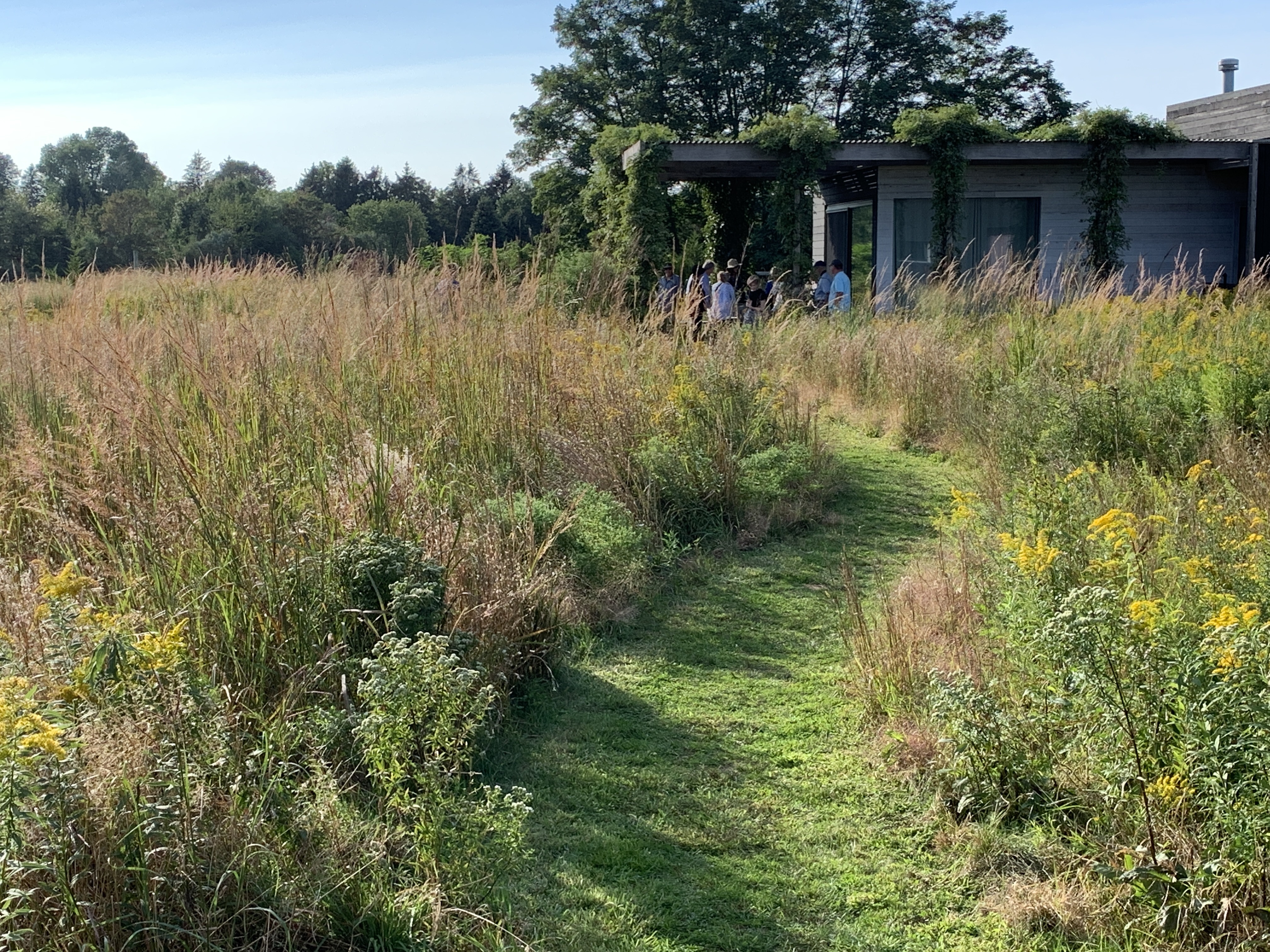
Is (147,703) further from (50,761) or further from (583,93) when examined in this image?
(583,93)

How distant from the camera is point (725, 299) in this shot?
1208cm

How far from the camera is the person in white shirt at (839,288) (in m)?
14.2

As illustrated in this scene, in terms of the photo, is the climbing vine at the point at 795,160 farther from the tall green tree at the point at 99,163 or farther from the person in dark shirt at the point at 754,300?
the tall green tree at the point at 99,163

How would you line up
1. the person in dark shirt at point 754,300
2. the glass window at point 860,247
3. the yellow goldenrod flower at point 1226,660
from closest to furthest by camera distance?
the yellow goldenrod flower at point 1226,660 → the person in dark shirt at point 754,300 → the glass window at point 860,247

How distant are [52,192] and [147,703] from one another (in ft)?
191

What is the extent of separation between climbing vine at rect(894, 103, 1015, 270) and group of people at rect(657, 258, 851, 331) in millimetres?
2209

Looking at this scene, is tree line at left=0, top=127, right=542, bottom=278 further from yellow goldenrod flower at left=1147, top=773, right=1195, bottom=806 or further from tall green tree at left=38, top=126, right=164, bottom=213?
tall green tree at left=38, top=126, right=164, bottom=213

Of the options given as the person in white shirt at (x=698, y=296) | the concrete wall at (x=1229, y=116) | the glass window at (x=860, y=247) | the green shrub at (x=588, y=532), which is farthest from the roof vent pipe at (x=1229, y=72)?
the green shrub at (x=588, y=532)

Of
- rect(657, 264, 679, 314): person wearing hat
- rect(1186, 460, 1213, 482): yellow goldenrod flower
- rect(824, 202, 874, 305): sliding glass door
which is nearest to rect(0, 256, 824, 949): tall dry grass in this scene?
rect(657, 264, 679, 314): person wearing hat

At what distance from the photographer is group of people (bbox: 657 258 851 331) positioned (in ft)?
28.8

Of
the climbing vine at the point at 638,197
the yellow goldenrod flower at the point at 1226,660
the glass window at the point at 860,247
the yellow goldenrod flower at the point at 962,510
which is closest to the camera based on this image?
the yellow goldenrod flower at the point at 1226,660

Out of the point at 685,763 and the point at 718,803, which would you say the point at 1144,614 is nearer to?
the point at 718,803

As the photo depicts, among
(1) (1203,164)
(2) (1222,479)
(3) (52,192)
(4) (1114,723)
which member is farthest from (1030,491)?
(3) (52,192)

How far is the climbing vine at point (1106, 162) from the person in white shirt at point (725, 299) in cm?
846
